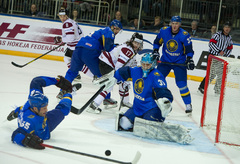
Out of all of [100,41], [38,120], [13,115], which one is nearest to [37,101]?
[38,120]

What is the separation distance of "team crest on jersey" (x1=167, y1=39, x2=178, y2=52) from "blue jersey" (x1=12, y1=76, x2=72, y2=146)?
2094 mm

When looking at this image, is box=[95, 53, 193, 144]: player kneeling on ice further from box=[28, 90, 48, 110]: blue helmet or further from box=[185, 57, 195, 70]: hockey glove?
box=[185, 57, 195, 70]: hockey glove

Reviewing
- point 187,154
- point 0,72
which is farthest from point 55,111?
point 0,72

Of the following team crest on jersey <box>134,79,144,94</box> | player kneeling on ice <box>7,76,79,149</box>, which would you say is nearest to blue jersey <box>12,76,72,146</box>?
player kneeling on ice <box>7,76,79,149</box>

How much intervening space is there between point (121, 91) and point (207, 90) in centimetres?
110

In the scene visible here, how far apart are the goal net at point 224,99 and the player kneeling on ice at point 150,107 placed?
1.44ft

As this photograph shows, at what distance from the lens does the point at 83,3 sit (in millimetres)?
9688

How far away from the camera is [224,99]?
4.15 metres

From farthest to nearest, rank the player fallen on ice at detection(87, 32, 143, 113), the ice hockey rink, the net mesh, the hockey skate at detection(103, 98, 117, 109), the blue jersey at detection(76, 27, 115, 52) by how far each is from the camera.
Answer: the hockey skate at detection(103, 98, 117, 109) → the blue jersey at detection(76, 27, 115, 52) → the player fallen on ice at detection(87, 32, 143, 113) → the net mesh → the ice hockey rink

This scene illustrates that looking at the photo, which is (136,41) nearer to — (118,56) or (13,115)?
(118,56)

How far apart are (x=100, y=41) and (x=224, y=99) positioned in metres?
1.75

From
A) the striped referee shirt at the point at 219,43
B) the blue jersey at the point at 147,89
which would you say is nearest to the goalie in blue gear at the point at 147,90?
the blue jersey at the point at 147,89

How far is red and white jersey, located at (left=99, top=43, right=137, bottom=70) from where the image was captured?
4863 millimetres

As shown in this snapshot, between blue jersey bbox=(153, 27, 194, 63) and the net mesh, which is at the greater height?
blue jersey bbox=(153, 27, 194, 63)
